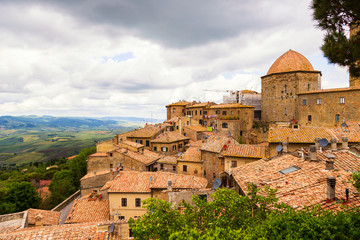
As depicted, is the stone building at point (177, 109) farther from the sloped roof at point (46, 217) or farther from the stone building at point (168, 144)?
the sloped roof at point (46, 217)

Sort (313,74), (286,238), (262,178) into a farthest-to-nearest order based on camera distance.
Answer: (313,74) → (262,178) → (286,238)

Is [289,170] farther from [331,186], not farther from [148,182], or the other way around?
[148,182]

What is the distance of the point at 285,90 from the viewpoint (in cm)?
4472

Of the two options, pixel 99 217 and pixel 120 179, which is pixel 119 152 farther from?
pixel 99 217

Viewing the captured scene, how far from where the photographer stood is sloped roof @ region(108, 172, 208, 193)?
82.7ft

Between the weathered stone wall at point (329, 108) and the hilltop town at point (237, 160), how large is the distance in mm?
133

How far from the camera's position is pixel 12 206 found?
39.0 m

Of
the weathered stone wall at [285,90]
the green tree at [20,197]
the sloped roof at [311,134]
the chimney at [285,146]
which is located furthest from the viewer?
the weathered stone wall at [285,90]

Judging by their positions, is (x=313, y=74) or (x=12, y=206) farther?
(x=313, y=74)

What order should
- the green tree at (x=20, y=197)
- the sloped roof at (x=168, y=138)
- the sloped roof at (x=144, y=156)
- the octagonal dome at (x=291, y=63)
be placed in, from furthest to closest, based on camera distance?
the sloped roof at (x=168, y=138), the octagonal dome at (x=291, y=63), the green tree at (x=20, y=197), the sloped roof at (x=144, y=156)

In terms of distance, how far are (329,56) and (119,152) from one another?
37444mm

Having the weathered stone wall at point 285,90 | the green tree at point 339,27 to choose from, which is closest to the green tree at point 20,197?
the green tree at point 339,27

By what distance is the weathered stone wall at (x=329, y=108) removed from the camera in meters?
32.8

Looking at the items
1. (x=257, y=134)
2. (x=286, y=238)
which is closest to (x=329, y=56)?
(x=286, y=238)
